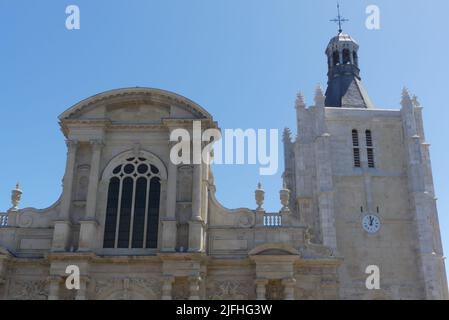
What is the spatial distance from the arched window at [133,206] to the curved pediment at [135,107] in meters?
2.04

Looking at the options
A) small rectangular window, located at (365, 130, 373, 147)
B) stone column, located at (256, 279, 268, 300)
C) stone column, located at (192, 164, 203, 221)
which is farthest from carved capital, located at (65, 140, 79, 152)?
small rectangular window, located at (365, 130, 373, 147)

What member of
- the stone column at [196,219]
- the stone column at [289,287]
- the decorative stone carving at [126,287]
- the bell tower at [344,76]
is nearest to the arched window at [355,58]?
the bell tower at [344,76]

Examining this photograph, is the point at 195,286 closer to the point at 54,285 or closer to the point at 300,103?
the point at 54,285

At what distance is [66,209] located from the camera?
23672mm

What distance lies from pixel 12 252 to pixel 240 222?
353 inches

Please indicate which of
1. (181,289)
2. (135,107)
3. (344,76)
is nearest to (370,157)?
(344,76)

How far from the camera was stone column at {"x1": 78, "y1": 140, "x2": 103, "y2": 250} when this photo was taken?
22984 millimetres

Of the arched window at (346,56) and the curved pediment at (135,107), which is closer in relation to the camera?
the curved pediment at (135,107)

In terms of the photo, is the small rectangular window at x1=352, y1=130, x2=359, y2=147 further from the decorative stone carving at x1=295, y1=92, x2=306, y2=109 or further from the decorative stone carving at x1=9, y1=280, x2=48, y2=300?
the decorative stone carving at x1=9, y1=280, x2=48, y2=300

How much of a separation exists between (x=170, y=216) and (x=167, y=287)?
277 cm

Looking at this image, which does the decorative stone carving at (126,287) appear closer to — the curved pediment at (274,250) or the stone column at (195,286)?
the stone column at (195,286)

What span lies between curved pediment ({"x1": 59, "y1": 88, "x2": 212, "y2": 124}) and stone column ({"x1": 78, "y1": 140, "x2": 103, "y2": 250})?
1.47 metres

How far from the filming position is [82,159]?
25.1 m

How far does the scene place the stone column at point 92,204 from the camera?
22984 mm
